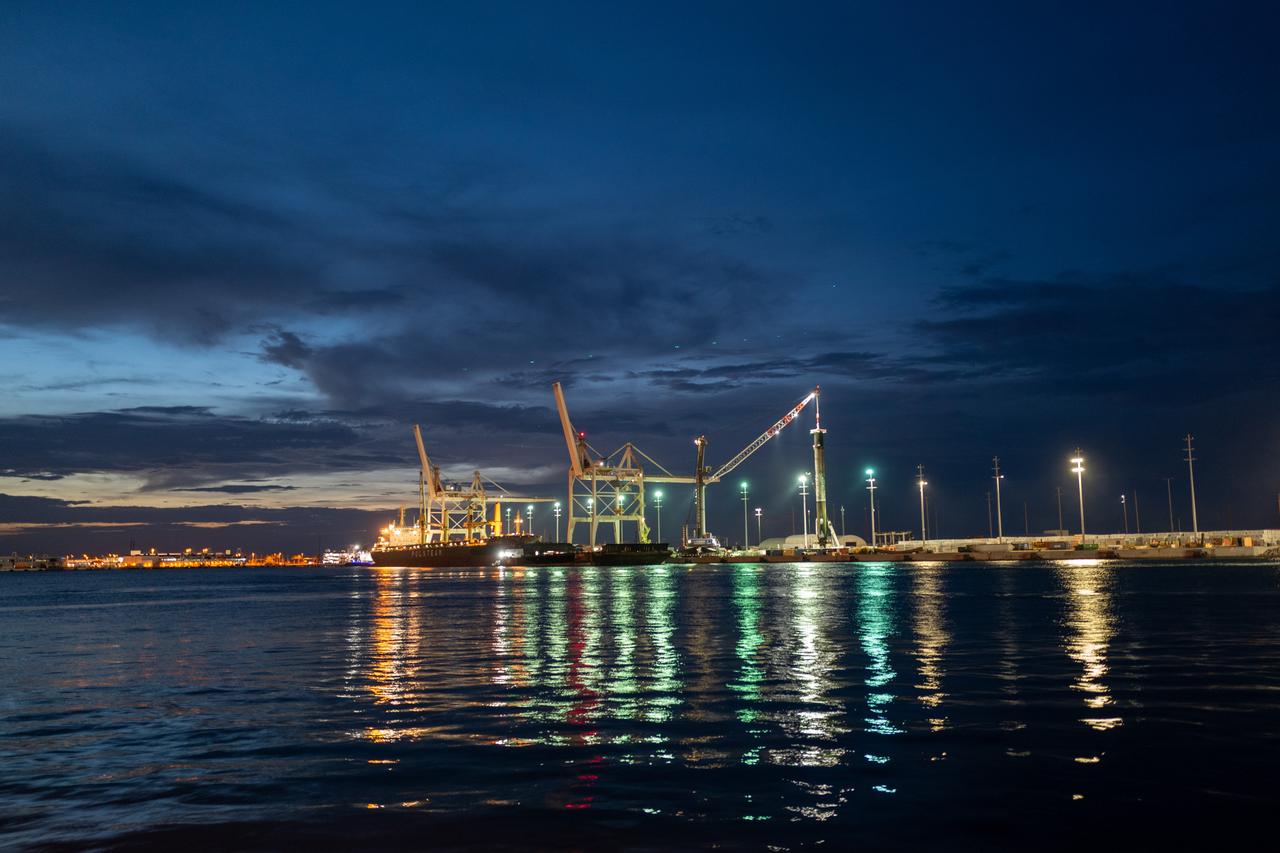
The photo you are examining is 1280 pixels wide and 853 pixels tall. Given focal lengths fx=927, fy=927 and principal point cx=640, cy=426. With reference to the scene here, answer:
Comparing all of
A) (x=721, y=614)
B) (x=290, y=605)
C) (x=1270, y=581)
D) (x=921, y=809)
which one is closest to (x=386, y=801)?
(x=921, y=809)

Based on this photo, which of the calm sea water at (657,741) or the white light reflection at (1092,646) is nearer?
the calm sea water at (657,741)

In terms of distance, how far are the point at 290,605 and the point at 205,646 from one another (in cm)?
3483

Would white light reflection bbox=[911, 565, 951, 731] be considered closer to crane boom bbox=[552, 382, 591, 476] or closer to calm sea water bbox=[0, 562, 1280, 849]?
calm sea water bbox=[0, 562, 1280, 849]

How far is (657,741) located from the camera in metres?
15.5

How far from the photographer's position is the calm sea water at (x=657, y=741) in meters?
10.7

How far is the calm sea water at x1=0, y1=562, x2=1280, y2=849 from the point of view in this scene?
10672mm

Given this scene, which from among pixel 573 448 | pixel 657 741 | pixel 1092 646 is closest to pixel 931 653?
pixel 1092 646

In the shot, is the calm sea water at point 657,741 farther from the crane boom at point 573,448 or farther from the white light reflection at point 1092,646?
the crane boom at point 573,448

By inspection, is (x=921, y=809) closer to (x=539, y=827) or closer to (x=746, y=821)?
(x=746, y=821)

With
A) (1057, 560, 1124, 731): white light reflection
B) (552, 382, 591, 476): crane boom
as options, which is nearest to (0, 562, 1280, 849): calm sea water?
(1057, 560, 1124, 731): white light reflection

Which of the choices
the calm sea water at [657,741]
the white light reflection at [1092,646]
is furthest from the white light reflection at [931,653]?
the white light reflection at [1092,646]

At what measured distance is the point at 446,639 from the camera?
3650 centimetres

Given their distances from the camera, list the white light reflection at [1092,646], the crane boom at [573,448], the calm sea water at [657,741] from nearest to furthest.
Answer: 1. the calm sea water at [657,741]
2. the white light reflection at [1092,646]
3. the crane boom at [573,448]

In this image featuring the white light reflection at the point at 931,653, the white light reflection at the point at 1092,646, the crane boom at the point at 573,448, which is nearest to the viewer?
the white light reflection at the point at 1092,646
